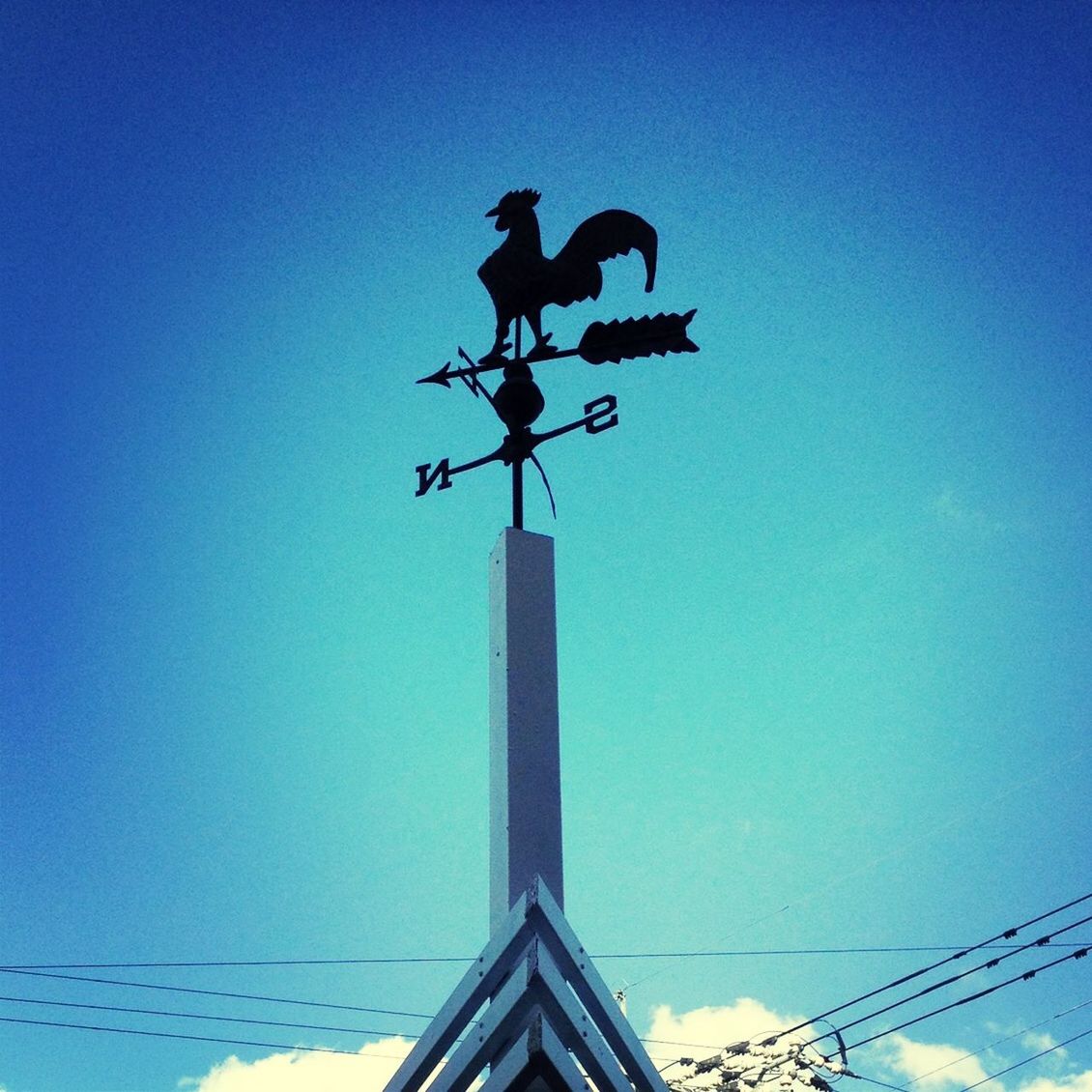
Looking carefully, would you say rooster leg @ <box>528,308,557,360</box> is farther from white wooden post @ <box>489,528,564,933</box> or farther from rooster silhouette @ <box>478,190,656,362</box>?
white wooden post @ <box>489,528,564,933</box>

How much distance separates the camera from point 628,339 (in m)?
3.40

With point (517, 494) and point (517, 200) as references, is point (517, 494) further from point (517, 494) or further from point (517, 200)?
point (517, 200)

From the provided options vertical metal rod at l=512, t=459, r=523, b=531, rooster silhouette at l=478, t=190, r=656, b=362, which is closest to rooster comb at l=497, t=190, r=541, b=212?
rooster silhouette at l=478, t=190, r=656, b=362

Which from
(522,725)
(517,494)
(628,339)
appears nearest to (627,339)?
(628,339)

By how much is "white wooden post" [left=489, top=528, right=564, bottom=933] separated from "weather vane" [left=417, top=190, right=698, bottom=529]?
48 cm

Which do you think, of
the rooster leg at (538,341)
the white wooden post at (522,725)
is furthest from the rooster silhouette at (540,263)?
the white wooden post at (522,725)

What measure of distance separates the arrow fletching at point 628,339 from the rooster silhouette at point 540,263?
120 millimetres

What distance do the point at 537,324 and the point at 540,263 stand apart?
0.18 m

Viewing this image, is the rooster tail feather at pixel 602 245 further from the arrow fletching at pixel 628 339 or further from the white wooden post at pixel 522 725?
the white wooden post at pixel 522 725

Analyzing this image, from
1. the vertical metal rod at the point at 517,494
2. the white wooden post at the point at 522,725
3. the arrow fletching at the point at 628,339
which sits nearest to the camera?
the white wooden post at the point at 522,725

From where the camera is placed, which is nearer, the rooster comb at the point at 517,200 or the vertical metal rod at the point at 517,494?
the vertical metal rod at the point at 517,494

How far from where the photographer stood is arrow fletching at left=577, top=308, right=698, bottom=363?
3.39 metres

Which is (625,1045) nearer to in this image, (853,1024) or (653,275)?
(653,275)

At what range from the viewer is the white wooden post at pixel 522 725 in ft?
7.36
